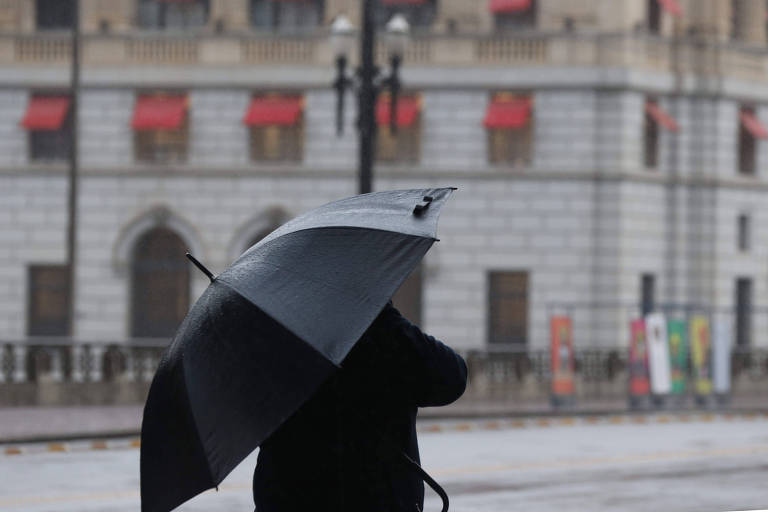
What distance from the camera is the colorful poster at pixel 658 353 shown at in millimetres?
26656

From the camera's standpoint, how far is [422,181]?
1538 inches

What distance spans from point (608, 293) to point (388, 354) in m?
33.3

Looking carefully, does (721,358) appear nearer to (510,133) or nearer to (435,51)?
(510,133)

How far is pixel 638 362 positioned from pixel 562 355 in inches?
46.4

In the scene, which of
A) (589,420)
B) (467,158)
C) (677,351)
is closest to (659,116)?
(467,158)

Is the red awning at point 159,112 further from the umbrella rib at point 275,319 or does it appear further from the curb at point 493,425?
the umbrella rib at point 275,319

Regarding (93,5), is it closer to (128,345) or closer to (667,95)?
(667,95)

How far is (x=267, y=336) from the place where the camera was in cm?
559

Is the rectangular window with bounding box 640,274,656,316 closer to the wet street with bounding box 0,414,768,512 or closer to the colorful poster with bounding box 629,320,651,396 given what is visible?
the colorful poster with bounding box 629,320,651,396

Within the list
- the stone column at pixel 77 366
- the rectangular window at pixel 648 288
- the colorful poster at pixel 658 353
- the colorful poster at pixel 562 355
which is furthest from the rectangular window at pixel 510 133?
the stone column at pixel 77 366

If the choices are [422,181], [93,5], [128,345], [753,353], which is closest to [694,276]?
[422,181]

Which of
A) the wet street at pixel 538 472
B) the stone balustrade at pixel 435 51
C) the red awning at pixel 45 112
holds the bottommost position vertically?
the wet street at pixel 538 472

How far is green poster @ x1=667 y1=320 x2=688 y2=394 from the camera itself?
27.0 meters

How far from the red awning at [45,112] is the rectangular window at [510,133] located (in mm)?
9693
